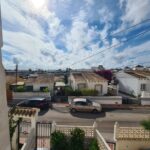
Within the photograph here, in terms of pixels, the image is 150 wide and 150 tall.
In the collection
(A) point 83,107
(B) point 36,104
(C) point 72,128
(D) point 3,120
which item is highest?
(D) point 3,120

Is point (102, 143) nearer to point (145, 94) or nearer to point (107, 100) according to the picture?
point (107, 100)

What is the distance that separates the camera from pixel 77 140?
12461 mm

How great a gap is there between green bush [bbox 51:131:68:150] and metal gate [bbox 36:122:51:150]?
106cm

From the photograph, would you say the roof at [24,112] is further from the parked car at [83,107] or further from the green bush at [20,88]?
the green bush at [20,88]

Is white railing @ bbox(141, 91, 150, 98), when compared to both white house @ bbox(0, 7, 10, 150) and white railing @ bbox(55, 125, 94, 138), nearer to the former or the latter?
white railing @ bbox(55, 125, 94, 138)

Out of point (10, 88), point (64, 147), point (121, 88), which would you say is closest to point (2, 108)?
point (64, 147)

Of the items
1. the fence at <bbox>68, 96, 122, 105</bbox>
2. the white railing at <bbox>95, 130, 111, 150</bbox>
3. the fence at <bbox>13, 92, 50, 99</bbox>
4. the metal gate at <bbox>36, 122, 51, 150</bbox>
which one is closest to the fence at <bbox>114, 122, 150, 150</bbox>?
the white railing at <bbox>95, 130, 111, 150</bbox>

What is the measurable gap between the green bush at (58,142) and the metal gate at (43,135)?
1.06 m

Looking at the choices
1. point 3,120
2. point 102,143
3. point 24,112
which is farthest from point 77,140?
point 3,120

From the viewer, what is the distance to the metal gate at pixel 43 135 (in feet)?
44.0

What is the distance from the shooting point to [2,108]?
107 inches

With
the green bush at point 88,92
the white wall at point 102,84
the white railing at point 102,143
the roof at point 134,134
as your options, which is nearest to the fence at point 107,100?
the green bush at point 88,92

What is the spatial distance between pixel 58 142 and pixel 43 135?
200 cm

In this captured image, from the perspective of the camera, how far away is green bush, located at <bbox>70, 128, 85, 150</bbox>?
488 inches
